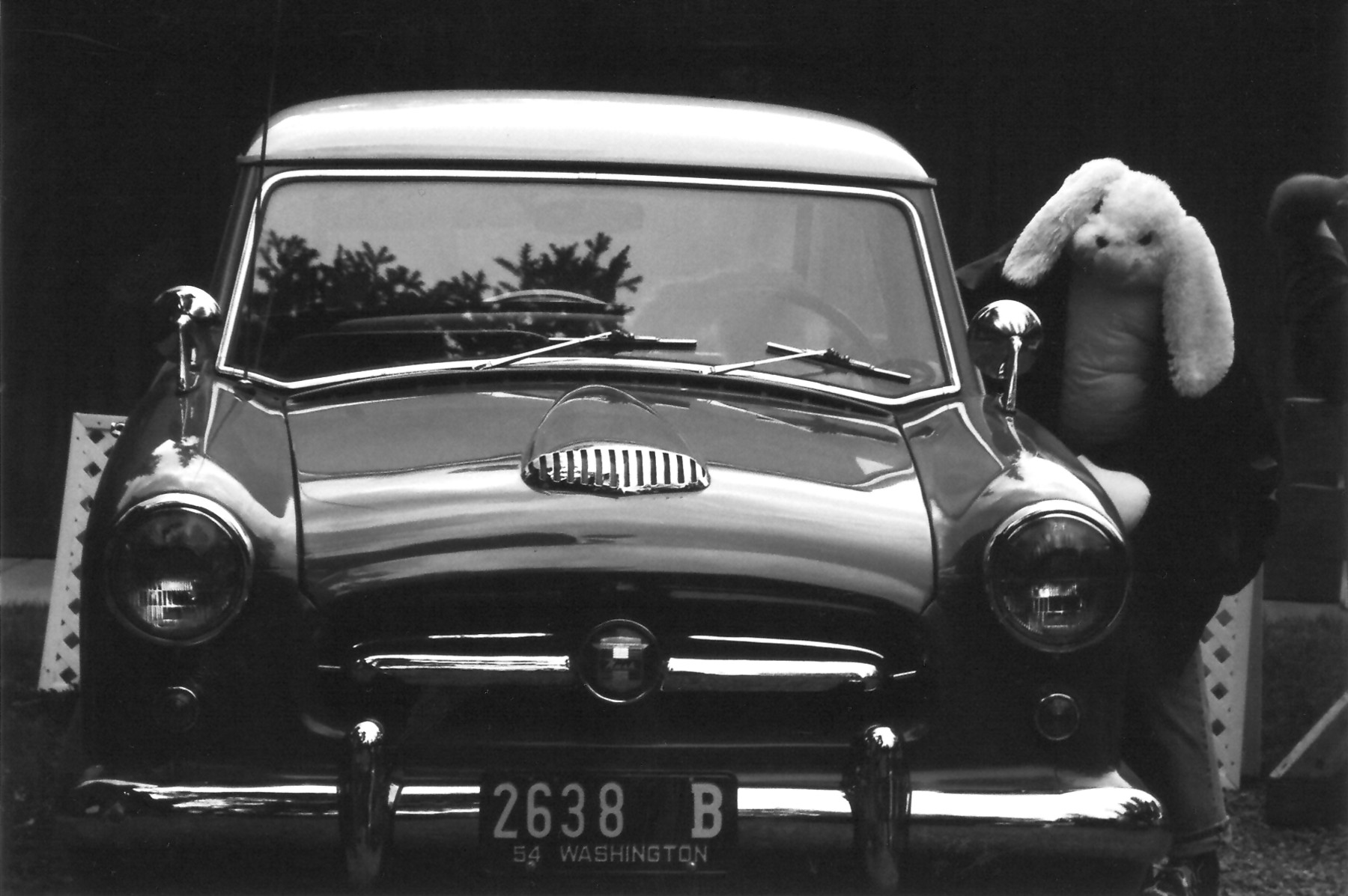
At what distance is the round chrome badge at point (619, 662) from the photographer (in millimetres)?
2887

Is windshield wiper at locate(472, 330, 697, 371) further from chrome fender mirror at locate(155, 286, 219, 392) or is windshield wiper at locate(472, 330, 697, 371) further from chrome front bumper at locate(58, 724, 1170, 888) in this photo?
chrome front bumper at locate(58, 724, 1170, 888)

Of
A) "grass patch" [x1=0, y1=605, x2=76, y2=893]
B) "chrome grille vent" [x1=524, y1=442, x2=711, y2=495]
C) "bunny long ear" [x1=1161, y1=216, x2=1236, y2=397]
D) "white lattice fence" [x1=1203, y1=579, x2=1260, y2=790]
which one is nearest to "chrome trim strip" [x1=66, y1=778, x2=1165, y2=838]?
"chrome grille vent" [x1=524, y1=442, x2=711, y2=495]

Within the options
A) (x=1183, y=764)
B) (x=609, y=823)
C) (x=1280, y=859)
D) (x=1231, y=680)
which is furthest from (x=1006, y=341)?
(x=1231, y=680)

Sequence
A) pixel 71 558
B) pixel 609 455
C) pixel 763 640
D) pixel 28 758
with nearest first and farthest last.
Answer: pixel 763 640 < pixel 609 455 < pixel 28 758 < pixel 71 558

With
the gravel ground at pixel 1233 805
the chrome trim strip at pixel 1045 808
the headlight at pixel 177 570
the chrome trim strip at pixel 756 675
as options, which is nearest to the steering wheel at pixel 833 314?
the chrome trim strip at pixel 756 675

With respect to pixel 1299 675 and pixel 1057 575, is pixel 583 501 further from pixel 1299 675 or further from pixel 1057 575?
pixel 1299 675

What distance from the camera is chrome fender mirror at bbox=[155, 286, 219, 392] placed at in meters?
3.48

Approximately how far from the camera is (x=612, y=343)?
362 centimetres

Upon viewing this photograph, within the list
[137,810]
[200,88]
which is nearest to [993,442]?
[137,810]

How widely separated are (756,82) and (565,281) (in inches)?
208

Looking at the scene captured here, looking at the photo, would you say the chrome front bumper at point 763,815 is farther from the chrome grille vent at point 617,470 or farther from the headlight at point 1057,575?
the chrome grille vent at point 617,470

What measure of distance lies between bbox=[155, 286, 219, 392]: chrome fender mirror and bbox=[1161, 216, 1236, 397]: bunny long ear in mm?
2331

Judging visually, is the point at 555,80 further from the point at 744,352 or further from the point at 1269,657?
the point at 744,352

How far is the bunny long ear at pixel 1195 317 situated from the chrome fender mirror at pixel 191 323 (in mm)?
2331
